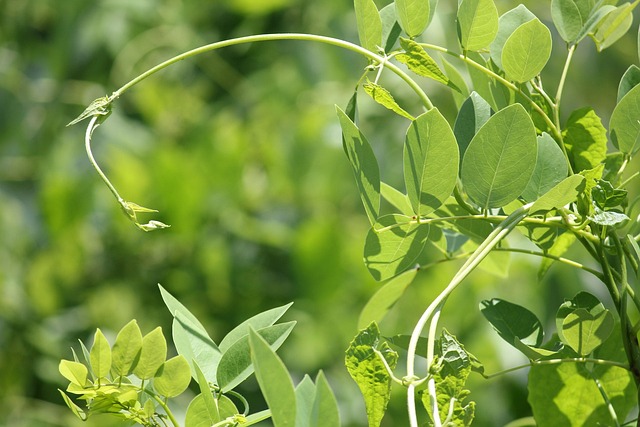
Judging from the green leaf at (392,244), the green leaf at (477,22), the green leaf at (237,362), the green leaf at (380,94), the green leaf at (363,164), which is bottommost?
the green leaf at (237,362)

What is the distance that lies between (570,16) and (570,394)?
0.39 feet

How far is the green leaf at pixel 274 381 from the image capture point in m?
0.17

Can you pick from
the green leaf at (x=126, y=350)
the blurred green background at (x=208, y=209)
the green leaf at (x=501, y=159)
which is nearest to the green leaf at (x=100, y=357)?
the green leaf at (x=126, y=350)

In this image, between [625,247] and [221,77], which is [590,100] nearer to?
[221,77]

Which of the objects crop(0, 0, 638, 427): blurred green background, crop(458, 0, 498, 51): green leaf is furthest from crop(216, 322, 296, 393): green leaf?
crop(0, 0, 638, 427): blurred green background

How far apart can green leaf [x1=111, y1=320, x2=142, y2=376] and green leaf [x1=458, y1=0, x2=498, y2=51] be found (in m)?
0.13

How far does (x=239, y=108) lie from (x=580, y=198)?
3.36 feet

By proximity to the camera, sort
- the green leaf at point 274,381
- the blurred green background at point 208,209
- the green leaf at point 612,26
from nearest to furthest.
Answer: the green leaf at point 274,381 → the green leaf at point 612,26 → the blurred green background at point 208,209

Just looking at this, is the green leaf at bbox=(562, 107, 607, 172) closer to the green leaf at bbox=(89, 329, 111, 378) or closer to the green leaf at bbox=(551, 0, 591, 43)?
the green leaf at bbox=(551, 0, 591, 43)

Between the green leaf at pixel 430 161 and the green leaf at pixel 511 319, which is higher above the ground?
the green leaf at pixel 430 161

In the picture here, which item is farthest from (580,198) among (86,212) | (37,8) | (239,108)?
(37,8)

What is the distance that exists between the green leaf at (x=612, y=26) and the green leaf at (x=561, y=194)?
0.23 feet

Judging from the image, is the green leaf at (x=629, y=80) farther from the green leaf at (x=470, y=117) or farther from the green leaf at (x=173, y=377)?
the green leaf at (x=173, y=377)

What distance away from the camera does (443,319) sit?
0.92 meters
